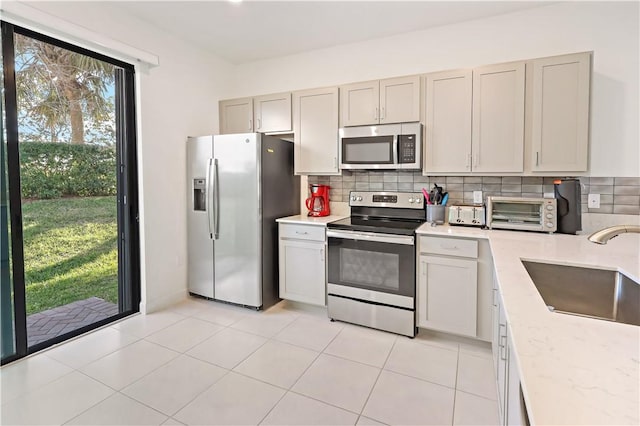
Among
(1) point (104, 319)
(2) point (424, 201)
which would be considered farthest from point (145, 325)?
(2) point (424, 201)

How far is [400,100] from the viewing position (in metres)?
Answer: 2.88

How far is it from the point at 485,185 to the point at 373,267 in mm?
1231

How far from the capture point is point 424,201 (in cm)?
309

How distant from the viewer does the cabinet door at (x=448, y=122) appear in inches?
105

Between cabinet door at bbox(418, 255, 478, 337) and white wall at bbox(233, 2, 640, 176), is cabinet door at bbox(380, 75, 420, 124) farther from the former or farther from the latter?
cabinet door at bbox(418, 255, 478, 337)

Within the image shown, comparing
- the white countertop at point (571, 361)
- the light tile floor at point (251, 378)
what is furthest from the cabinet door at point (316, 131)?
the white countertop at point (571, 361)

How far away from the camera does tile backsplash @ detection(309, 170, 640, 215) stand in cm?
248

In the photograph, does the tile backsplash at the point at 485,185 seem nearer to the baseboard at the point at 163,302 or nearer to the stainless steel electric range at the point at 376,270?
the stainless steel electric range at the point at 376,270

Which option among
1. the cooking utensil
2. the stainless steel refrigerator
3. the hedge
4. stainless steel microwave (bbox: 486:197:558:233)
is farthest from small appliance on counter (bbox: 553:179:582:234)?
the hedge

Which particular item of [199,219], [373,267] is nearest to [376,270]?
[373,267]

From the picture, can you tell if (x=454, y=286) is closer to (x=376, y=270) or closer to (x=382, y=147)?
(x=376, y=270)

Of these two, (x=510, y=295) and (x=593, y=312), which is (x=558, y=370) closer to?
(x=510, y=295)

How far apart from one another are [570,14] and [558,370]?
303cm

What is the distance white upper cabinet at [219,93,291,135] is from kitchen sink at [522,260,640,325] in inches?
102
